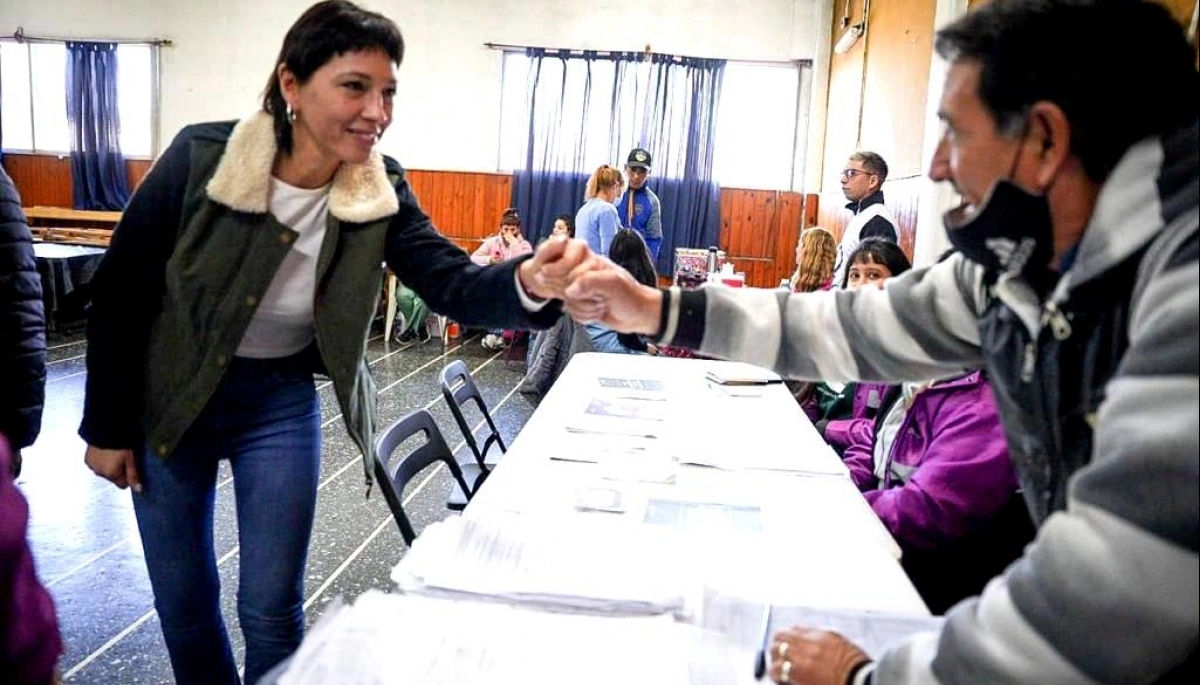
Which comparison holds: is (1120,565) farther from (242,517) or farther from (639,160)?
(639,160)

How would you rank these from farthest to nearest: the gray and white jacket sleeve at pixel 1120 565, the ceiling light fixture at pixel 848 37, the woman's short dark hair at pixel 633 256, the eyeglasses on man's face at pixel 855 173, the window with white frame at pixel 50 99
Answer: the window with white frame at pixel 50 99
the ceiling light fixture at pixel 848 37
the eyeglasses on man's face at pixel 855 173
the woman's short dark hair at pixel 633 256
the gray and white jacket sleeve at pixel 1120 565

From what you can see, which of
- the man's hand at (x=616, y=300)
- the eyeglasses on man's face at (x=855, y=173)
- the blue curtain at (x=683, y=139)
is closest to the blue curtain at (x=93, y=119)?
the blue curtain at (x=683, y=139)

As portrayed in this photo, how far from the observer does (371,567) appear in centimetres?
281

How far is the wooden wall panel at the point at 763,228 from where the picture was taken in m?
8.23

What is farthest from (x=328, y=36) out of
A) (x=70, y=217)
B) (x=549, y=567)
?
(x=70, y=217)

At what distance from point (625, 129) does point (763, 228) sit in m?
1.58

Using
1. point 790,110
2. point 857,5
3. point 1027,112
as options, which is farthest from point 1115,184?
point 790,110

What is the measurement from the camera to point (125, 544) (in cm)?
291

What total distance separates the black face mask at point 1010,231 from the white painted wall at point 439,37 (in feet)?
25.4

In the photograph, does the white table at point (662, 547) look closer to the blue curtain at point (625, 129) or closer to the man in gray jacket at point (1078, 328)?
the man in gray jacket at point (1078, 328)

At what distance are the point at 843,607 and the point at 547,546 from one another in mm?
402

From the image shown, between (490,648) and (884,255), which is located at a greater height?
(884,255)

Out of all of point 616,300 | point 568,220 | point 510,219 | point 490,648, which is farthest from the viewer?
point 568,220

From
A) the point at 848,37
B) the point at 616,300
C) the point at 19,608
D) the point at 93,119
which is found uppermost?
the point at 848,37
